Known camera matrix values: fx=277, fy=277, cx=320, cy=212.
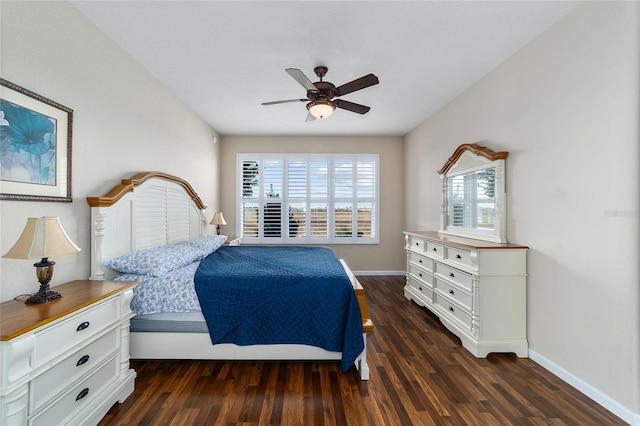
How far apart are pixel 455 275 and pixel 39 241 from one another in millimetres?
3234

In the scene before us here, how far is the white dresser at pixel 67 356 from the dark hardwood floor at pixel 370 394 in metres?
0.21

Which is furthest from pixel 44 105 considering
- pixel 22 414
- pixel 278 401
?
pixel 278 401

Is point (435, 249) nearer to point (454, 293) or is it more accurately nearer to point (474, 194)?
point (454, 293)

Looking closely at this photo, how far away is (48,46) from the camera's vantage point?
1.83m

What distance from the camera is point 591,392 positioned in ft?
6.22

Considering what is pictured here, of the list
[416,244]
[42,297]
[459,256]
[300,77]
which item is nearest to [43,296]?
[42,297]

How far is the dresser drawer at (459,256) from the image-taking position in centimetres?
265

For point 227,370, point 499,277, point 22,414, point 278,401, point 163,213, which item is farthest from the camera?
point 163,213

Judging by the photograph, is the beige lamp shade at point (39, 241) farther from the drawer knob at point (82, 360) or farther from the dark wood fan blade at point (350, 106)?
the dark wood fan blade at point (350, 106)

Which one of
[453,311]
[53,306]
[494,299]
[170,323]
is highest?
[53,306]

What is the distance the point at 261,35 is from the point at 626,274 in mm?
3084

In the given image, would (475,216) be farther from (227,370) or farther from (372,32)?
(227,370)

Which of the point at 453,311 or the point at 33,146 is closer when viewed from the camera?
the point at 33,146

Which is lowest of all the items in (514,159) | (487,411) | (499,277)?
(487,411)
